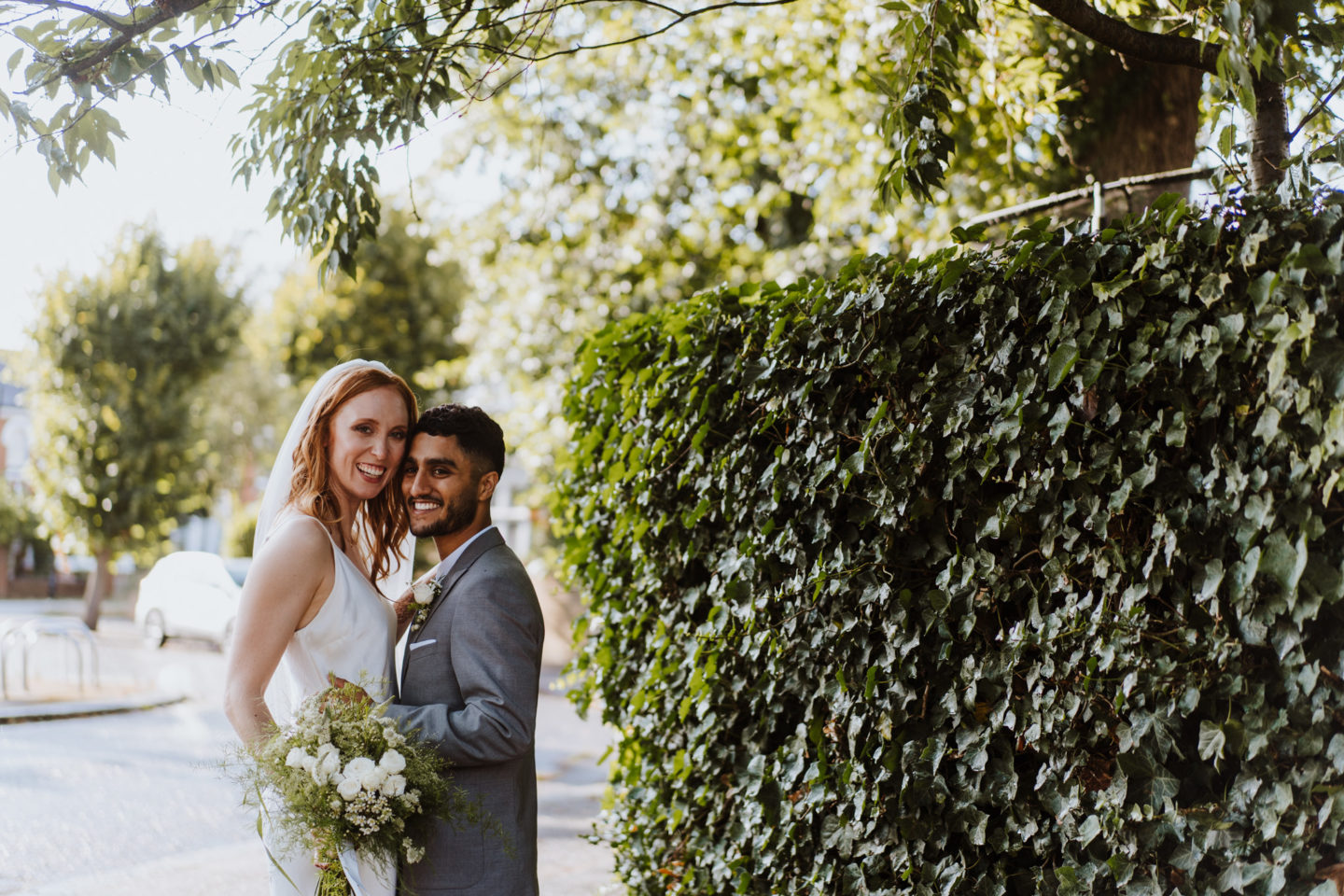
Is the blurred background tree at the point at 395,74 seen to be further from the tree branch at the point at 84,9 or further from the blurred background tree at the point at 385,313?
the blurred background tree at the point at 385,313

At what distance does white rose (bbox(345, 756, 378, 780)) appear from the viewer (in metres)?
2.25

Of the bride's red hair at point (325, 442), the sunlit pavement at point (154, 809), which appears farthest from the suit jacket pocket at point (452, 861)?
the bride's red hair at point (325, 442)

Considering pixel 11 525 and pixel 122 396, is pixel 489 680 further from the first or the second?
pixel 11 525

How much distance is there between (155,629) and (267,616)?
1872 cm

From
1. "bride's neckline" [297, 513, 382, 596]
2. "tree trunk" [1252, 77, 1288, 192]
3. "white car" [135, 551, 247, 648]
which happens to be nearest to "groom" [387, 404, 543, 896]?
"bride's neckline" [297, 513, 382, 596]

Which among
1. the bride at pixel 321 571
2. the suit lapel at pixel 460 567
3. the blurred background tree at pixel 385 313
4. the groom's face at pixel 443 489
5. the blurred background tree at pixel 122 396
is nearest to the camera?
the bride at pixel 321 571

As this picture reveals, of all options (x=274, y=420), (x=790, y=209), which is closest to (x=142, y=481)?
(x=274, y=420)

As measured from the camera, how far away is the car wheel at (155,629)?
732 inches

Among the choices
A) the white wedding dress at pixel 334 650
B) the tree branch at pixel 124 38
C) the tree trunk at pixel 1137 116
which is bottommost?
the white wedding dress at pixel 334 650

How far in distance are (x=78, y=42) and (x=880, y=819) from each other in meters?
3.60

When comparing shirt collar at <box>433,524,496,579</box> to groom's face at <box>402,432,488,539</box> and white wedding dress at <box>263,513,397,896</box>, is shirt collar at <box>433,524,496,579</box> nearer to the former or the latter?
groom's face at <box>402,432,488,539</box>

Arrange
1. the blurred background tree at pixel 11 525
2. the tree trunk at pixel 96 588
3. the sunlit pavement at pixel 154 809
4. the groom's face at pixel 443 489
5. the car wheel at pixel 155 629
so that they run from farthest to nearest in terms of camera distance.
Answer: the blurred background tree at pixel 11 525, the tree trunk at pixel 96 588, the car wheel at pixel 155 629, the sunlit pavement at pixel 154 809, the groom's face at pixel 443 489

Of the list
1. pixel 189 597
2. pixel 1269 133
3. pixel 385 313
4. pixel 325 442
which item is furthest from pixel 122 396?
pixel 1269 133

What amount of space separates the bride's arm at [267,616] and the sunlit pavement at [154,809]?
0.30 m
